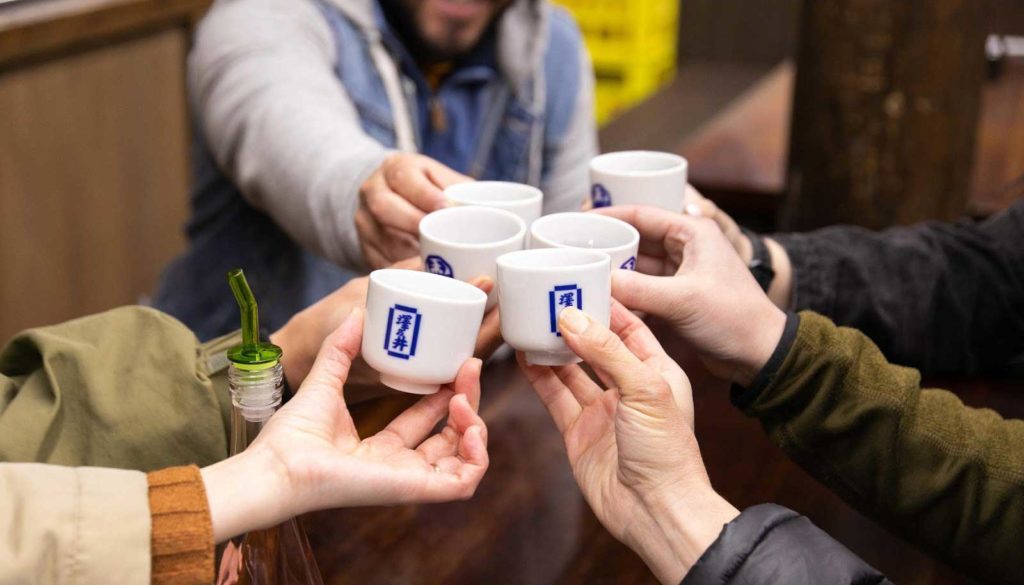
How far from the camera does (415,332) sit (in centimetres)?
97

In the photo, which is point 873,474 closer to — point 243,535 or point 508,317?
point 508,317

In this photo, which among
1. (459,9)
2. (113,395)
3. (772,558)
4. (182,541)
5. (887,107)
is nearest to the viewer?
(182,541)

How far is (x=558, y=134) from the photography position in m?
2.35

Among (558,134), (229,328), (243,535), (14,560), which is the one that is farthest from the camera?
(558,134)

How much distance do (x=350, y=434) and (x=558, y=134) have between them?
1483mm

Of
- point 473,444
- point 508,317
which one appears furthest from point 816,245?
point 473,444

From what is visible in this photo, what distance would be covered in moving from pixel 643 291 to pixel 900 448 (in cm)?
30

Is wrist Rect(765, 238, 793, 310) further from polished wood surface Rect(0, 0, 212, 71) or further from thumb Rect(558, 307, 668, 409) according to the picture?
polished wood surface Rect(0, 0, 212, 71)

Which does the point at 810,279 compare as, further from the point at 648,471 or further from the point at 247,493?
the point at 247,493

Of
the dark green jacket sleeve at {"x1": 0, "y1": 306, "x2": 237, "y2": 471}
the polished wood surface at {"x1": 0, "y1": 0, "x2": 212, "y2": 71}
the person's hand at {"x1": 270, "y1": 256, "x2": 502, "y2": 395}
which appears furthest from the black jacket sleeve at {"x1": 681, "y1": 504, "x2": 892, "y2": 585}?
the polished wood surface at {"x1": 0, "y1": 0, "x2": 212, "y2": 71}

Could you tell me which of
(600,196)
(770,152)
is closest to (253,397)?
(600,196)

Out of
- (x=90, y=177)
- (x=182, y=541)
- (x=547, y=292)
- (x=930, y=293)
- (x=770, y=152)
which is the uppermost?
(x=547, y=292)

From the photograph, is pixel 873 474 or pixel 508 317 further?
pixel 873 474

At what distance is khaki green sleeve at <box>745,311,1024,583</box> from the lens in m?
1.12
